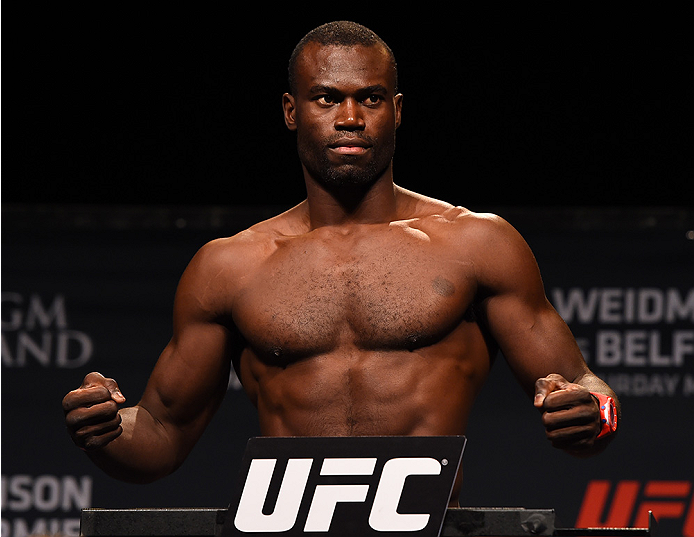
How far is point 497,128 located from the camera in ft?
11.2

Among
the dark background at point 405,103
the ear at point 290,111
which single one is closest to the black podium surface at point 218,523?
the ear at point 290,111

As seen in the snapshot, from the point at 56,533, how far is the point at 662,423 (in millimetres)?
1810

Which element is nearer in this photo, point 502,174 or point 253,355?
point 253,355

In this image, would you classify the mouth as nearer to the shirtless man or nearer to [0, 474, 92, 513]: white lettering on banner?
the shirtless man

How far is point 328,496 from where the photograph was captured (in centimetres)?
145

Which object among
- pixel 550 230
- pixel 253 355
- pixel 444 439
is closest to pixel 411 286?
pixel 253 355

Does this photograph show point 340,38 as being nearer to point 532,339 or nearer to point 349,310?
point 349,310

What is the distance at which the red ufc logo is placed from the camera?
316cm

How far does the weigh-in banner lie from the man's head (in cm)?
121

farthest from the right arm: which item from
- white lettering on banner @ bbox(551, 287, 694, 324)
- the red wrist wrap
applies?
white lettering on banner @ bbox(551, 287, 694, 324)

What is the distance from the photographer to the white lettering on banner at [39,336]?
3.29 metres

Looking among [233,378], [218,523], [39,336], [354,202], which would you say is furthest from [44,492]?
[218,523]

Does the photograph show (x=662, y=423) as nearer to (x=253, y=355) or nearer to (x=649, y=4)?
(x=649, y=4)

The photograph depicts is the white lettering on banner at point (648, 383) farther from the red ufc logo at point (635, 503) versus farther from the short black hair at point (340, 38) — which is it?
the short black hair at point (340, 38)
